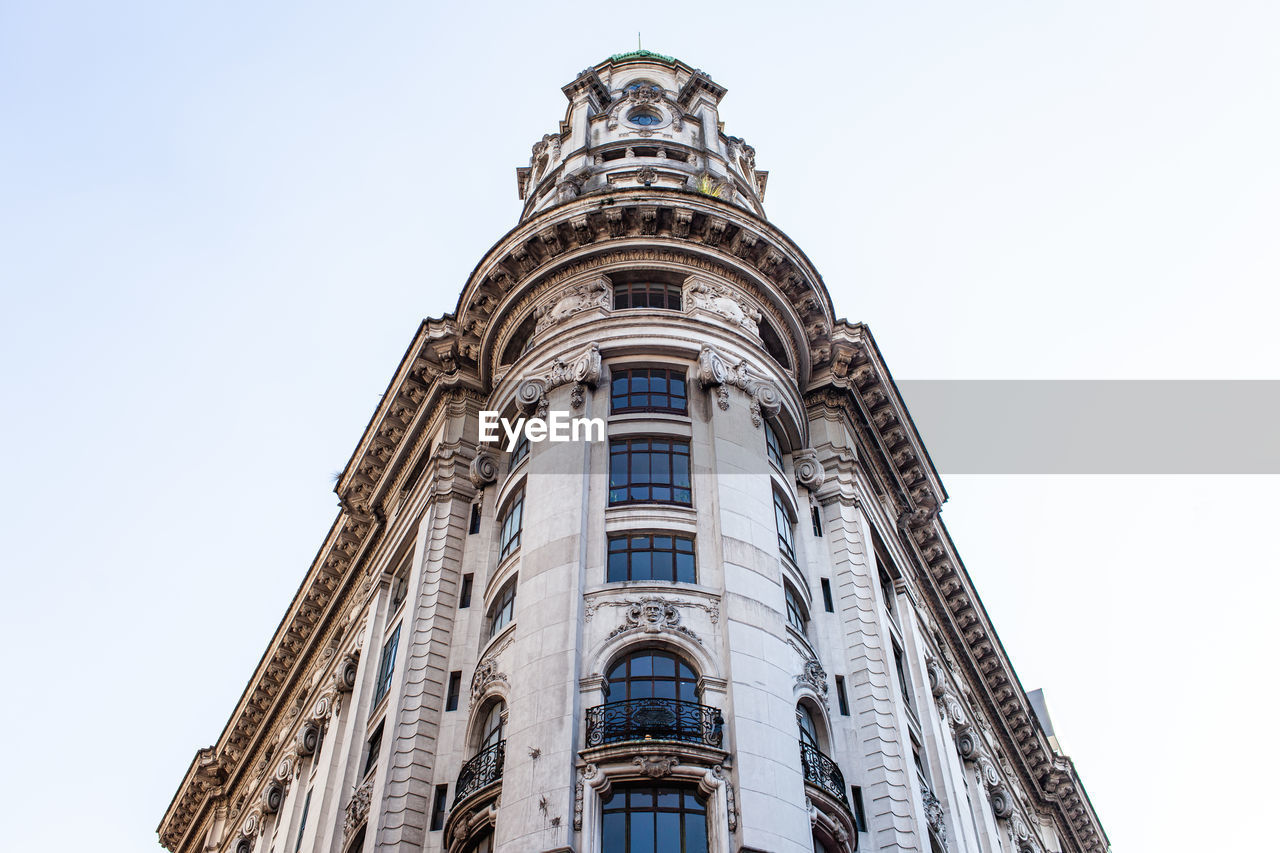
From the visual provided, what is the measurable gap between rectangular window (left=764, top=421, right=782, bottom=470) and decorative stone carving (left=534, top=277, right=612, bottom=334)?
6853 mm

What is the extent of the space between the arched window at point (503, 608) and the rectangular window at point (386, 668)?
189 inches

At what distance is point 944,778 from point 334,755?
67.4ft

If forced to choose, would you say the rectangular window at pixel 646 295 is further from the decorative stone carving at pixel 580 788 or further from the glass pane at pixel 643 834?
the glass pane at pixel 643 834

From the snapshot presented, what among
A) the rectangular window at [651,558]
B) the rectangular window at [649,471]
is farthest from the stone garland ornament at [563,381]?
the rectangular window at [651,558]

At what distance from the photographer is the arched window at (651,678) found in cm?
3222

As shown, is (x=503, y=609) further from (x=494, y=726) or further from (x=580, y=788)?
(x=580, y=788)

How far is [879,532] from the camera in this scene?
1870 inches

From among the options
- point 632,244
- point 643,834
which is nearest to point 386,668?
point 643,834

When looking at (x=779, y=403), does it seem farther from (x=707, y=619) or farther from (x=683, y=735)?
(x=683, y=735)

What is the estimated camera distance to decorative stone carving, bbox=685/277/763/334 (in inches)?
1716

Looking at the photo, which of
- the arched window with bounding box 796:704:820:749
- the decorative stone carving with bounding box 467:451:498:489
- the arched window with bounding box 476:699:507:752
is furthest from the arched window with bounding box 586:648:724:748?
the decorative stone carving with bounding box 467:451:498:489

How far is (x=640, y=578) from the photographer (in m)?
35.1

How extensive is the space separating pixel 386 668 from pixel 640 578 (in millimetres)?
12436

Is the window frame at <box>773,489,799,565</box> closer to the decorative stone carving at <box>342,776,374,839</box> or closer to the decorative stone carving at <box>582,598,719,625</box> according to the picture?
the decorative stone carving at <box>582,598,719,625</box>
